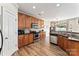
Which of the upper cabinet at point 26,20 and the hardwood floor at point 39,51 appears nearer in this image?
the hardwood floor at point 39,51

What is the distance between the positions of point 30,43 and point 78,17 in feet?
11.8

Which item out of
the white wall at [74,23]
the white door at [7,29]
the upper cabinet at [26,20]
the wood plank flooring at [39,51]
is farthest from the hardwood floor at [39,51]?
the upper cabinet at [26,20]

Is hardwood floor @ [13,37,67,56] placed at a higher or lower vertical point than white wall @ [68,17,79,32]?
lower

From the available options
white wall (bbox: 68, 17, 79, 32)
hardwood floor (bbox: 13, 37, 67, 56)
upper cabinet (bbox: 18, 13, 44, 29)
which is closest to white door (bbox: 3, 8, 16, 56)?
hardwood floor (bbox: 13, 37, 67, 56)

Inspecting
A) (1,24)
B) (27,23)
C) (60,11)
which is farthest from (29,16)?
(1,24)

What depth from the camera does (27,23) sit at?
628cm

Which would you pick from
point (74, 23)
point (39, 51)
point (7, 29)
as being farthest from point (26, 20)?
point (74, 23)

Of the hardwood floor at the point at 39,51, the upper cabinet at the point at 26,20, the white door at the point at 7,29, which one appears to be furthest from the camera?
the upper cabinet at the point at 26,20

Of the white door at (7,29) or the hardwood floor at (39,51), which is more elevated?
the white door at (7,29)

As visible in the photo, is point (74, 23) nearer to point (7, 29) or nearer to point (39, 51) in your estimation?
point (39, 51)

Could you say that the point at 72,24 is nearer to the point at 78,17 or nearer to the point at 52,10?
the point at 78,17

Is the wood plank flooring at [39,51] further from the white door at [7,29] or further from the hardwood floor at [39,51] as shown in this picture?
the white door at [7,29]

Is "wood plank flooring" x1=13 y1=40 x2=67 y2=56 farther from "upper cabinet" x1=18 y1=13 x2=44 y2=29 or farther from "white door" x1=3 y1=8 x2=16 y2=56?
"upper cabinet" x1=18 y1=13 x2=44 y2=29

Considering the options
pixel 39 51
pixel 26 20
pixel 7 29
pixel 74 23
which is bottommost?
pixel 39 51
